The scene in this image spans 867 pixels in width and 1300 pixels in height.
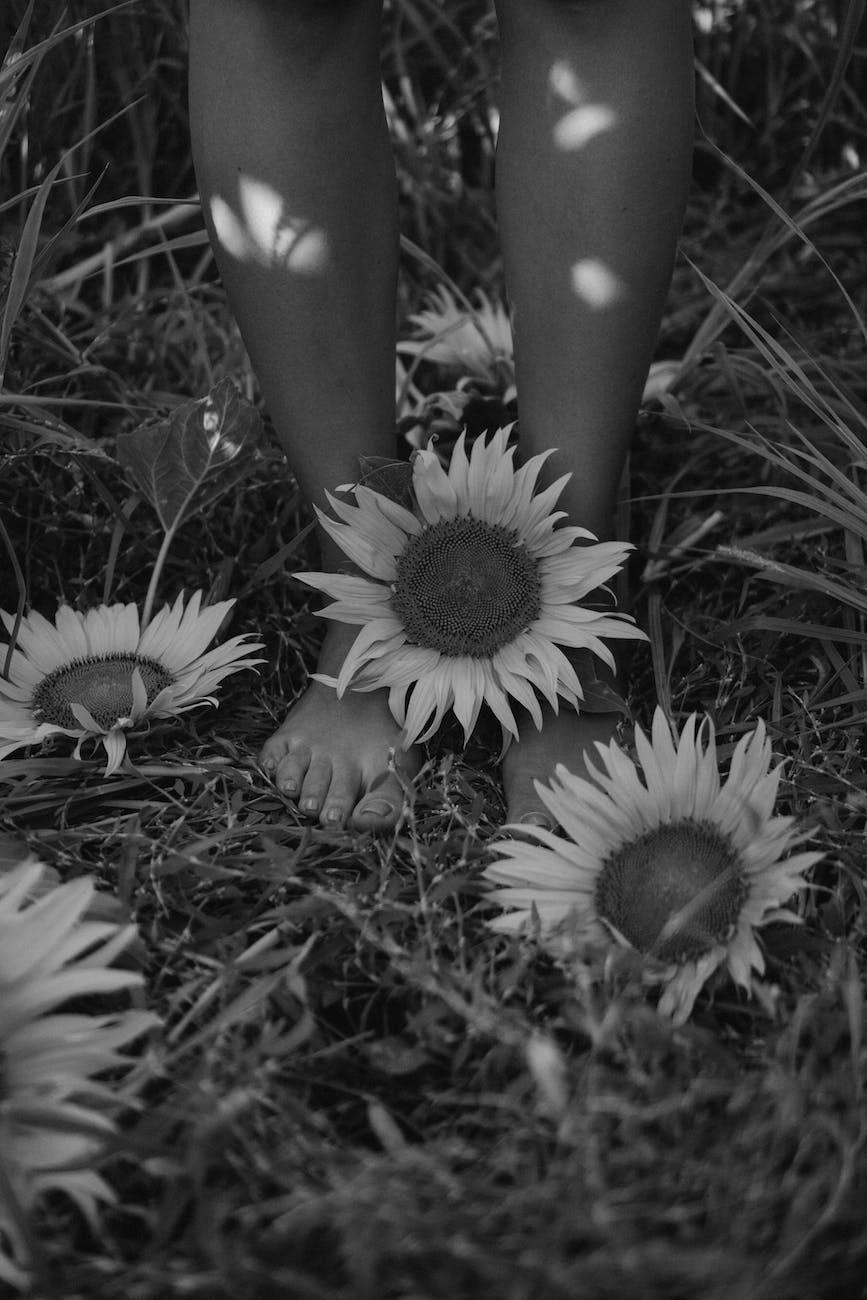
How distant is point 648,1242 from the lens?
0.59 m

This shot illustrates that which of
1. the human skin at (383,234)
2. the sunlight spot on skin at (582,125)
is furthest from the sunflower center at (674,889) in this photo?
the sunlight spot on skin at (582,125)

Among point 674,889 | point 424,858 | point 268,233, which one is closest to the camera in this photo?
point 674,889

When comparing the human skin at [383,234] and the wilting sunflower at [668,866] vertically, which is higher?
the human skin at [383,234]

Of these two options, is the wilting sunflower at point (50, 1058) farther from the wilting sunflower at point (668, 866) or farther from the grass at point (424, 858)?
the wilting sunflower at point (668, 866)

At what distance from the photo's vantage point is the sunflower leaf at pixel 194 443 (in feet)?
3.79

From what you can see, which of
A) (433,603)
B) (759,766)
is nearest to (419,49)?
(433,603)

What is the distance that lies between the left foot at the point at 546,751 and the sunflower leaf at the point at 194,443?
372 mm

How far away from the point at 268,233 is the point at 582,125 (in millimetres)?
262

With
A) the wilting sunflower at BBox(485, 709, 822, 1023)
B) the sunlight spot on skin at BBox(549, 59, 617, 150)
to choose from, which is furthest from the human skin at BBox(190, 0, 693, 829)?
the wilting sunflower at BBox(485, 709, 822, 1023)

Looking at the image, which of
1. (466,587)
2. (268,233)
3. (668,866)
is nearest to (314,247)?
(268,233)

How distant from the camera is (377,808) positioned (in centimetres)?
102

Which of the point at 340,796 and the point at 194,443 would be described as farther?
the point at 194,443

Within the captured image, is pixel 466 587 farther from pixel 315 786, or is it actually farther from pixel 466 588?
pixel 315 786

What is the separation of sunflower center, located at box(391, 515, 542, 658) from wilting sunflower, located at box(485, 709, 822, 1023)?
0.18 m
